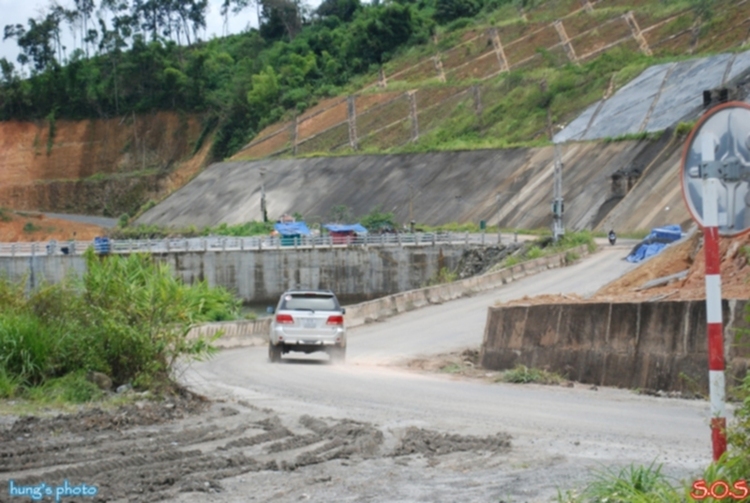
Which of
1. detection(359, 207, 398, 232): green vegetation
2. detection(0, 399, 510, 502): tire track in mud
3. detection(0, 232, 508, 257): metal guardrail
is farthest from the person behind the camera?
detection(359, 207, 398, 232): green vegetation

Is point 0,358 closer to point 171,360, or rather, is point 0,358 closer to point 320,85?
point 171,360

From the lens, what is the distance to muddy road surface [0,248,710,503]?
29.2ft

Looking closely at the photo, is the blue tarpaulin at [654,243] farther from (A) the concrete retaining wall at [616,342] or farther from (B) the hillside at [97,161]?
(B) the hillside at [97,161]

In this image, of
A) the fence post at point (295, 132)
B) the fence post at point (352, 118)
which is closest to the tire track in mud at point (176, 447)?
the fence post at point (352, 118)

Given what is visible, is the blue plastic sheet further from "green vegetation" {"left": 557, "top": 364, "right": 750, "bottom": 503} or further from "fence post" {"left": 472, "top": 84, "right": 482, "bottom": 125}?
"fence post" {"left": 472, "top": 84, "right": 482, "bottom": 125}

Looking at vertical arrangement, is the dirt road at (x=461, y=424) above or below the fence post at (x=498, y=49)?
below

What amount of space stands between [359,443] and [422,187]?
2676 inches

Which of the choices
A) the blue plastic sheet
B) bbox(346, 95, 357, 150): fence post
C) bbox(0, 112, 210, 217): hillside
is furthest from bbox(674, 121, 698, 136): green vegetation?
bbox(0, 112, 210, 217): hillside

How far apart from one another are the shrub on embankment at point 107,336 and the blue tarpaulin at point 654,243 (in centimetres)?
3168

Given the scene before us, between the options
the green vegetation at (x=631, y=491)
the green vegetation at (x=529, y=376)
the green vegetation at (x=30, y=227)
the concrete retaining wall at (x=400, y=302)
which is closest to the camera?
the green vegetation at (x=631, y=491)

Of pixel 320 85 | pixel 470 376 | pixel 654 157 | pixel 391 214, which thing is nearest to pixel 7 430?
pixel 470 376

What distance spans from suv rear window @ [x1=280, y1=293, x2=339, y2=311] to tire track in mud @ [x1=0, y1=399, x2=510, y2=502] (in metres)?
10.4

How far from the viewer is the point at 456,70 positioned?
103750mm

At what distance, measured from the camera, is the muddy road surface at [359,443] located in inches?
350
